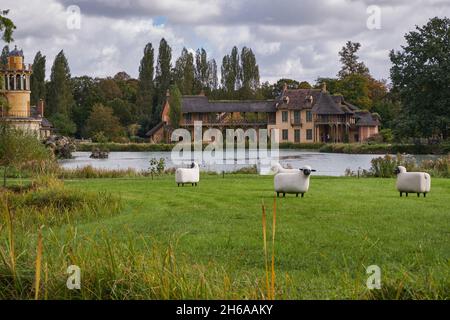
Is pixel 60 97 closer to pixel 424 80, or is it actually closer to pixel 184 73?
pixel 184 73

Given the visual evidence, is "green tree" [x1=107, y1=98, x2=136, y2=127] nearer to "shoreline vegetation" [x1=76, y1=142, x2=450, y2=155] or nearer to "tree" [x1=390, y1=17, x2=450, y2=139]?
"shoreline vegetation" [x1=76, y1=142, x2=450, y2=155]

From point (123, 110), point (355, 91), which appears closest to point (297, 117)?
point (355, 91)

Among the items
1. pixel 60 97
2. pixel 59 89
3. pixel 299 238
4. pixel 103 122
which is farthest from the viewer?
pixel 103 122

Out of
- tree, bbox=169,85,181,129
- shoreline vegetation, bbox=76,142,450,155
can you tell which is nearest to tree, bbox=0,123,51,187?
shoreline vegetation, bbox=76,142,450,155

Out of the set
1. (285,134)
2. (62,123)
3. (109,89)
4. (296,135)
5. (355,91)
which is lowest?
(296,135)

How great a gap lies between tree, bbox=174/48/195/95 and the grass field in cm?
5084

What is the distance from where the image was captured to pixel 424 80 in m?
44.7

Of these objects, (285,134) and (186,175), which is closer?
(186,175)

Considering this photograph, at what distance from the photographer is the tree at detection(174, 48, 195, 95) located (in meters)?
66.0

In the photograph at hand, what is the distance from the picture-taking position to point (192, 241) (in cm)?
901

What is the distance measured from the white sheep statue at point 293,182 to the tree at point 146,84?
51.4m

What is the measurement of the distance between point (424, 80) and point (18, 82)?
27.1 m
